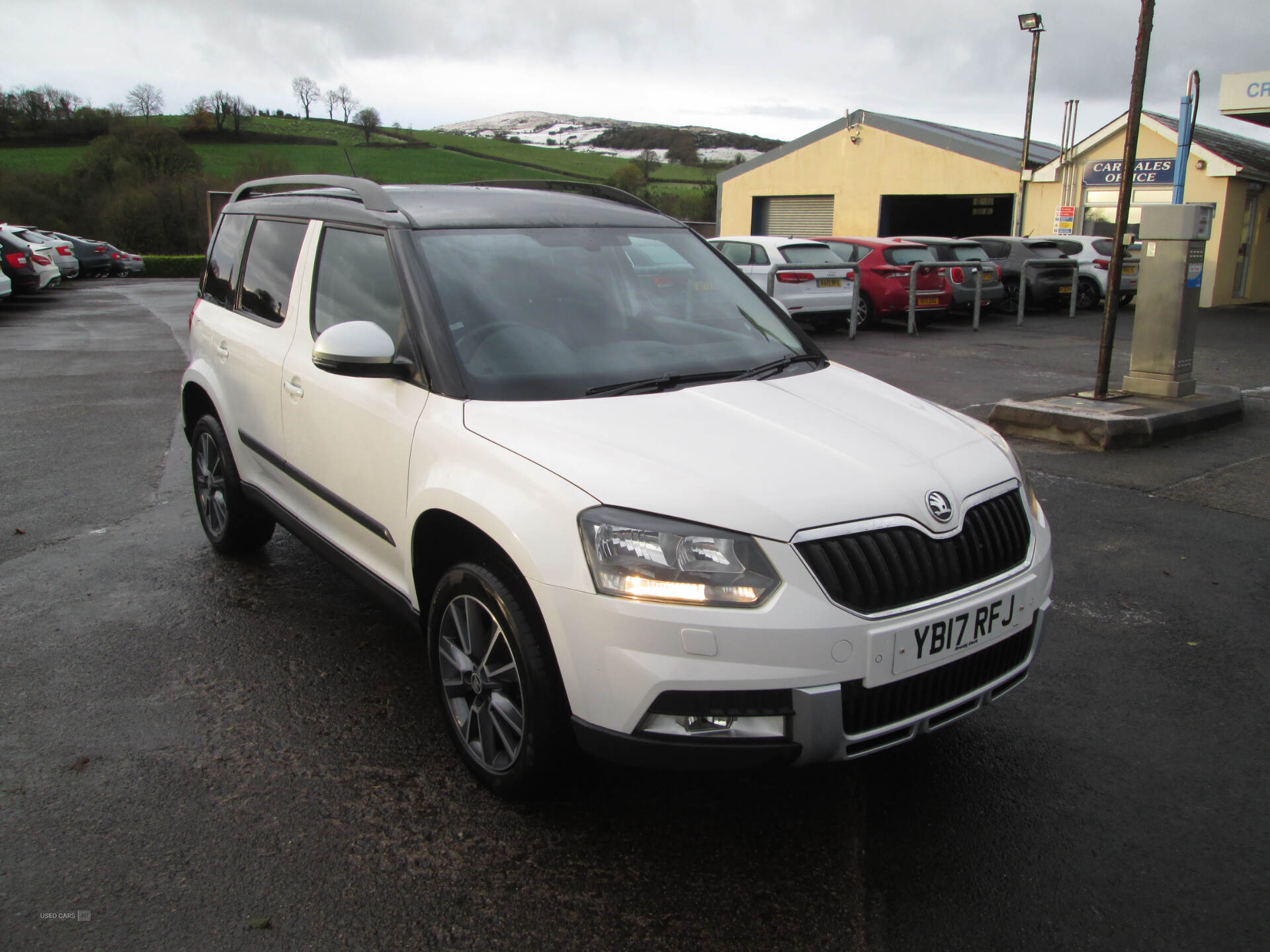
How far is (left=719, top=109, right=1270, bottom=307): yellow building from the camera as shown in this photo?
22.9m

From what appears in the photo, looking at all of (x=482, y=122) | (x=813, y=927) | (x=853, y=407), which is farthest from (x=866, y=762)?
(x=482, y=122)

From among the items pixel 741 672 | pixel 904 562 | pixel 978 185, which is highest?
pixel 978 185

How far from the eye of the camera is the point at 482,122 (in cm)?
12988

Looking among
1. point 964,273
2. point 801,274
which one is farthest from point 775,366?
point 964,273

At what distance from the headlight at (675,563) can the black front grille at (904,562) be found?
152mm

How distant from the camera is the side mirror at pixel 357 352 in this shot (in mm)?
3156

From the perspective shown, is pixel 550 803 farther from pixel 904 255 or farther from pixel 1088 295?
pixel 1088 295

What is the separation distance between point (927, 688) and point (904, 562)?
13.9 inches

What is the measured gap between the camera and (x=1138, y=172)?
77.6ft

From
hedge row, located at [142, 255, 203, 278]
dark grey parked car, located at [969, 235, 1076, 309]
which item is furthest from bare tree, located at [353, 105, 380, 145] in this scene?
hedge row, located at [142, 255, 203, 278]

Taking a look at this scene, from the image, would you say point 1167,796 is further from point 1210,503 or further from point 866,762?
point 1210,503

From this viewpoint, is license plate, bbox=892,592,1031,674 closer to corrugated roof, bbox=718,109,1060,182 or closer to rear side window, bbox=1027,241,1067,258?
rear side window, bbox=1027,241,1067,258

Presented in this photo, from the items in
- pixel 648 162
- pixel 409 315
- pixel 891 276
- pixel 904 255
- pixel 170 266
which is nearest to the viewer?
pixel 409 315

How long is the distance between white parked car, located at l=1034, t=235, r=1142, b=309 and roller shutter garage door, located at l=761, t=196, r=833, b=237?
10.8 metres
